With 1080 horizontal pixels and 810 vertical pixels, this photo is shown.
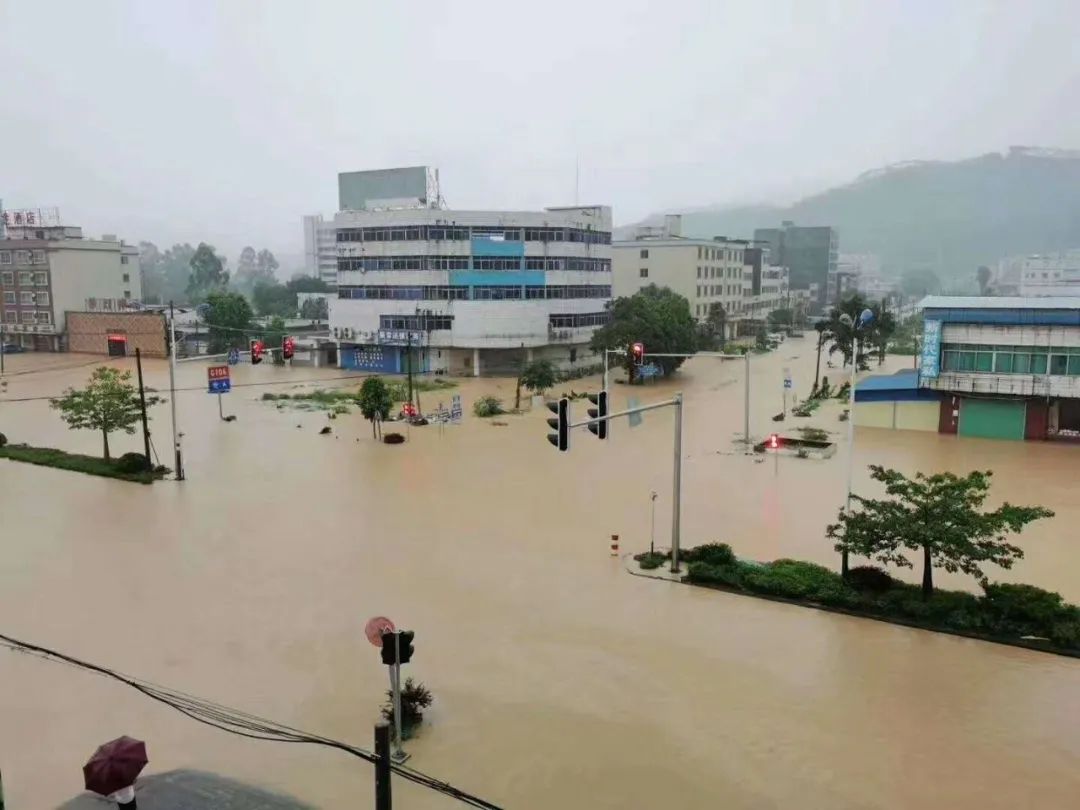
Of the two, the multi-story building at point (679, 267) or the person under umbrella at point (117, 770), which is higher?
the multi-story building at point (679, 267)

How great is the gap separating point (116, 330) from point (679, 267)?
4319cm

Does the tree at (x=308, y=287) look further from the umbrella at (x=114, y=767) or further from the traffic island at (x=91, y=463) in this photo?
the umbrella at (x=114, y=767)

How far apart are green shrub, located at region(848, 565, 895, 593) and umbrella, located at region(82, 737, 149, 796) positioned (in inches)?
432

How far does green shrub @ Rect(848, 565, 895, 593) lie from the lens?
46.4 feet

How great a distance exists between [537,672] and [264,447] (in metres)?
19.7

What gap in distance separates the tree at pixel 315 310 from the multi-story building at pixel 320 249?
17112mm

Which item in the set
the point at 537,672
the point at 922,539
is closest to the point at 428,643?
the point at 537,672

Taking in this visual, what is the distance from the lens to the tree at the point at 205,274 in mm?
112750

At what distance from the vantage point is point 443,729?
10.4 m

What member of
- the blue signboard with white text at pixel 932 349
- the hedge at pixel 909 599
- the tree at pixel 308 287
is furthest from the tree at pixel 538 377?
the tree at pixel 308 287

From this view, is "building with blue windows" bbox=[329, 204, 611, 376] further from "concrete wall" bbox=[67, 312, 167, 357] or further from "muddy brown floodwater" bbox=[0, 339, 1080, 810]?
"muddy brown floodwater" bbox=[0, 339, 1080, 810]

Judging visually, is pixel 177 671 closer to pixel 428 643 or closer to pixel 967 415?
pixel 428 643

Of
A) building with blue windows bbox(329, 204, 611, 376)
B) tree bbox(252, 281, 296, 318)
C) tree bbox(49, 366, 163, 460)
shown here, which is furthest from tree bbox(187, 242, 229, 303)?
tree bbox(49, 366, 163, 460)

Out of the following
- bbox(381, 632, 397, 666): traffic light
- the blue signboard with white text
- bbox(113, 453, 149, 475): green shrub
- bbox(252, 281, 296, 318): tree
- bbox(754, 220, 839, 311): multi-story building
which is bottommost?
bbox(113, 453, 149, 475): green shrub
